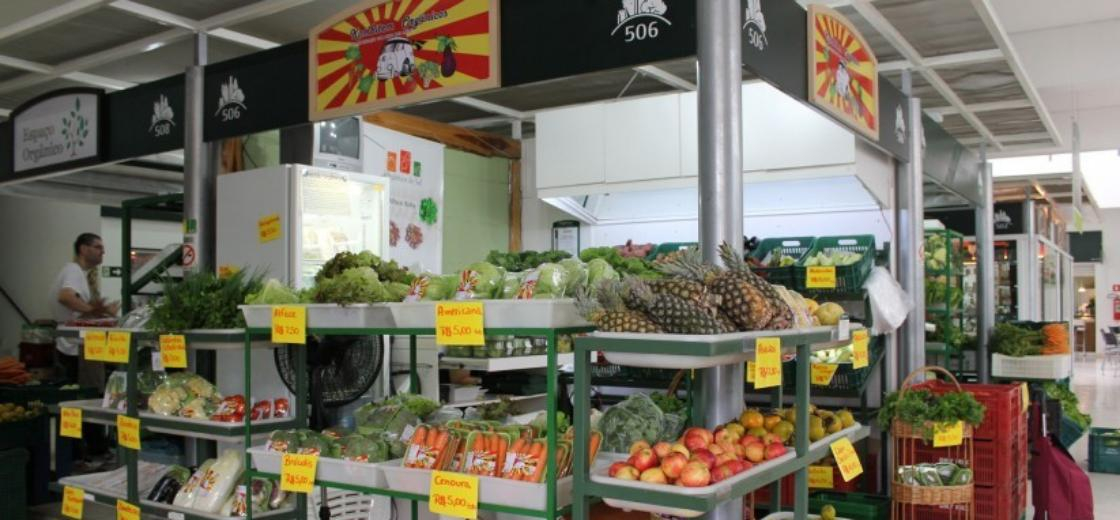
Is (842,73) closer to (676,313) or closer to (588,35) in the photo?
(588,35)

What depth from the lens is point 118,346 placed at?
392 centimetres

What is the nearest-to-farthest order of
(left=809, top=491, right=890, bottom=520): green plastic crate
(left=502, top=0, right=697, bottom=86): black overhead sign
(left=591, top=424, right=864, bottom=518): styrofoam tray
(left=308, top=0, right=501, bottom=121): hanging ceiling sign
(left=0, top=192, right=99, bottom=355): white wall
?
(left=591, top=424, right=864, bottom=518): styrofoam tray < (left=502, top=0, right=697, bottom=86): black overhead sign < (left=308, top=0, right=501, bottom=121): hanging ceiling sign < (left=809, top=491, right=890, bottom=520): green plastic crate < (left=0, top=192, right=99, bottom=355): white wall

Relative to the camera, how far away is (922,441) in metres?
4.89

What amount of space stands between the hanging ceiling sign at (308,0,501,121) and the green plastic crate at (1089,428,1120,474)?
291 inches

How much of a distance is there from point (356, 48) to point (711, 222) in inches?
76.9

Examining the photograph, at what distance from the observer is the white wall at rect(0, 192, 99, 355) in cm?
1079

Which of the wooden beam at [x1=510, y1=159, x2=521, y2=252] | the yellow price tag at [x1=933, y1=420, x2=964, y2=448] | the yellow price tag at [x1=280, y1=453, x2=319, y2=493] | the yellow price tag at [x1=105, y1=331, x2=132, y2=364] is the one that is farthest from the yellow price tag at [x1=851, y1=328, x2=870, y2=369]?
the wooden beam at [x1=510, y1=159, x2=521, y2=252]

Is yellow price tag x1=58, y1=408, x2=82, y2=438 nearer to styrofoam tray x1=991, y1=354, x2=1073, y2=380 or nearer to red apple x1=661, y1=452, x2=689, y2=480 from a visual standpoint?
red apple x1=661, y1=452, x2=689, y2=480

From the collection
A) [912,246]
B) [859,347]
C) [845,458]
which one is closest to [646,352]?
[845,458]

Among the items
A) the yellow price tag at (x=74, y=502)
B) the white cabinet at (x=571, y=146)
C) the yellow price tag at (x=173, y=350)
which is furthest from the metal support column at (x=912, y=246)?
the yellow price tag at (x=74, y=502)

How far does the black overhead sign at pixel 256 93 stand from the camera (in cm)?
425

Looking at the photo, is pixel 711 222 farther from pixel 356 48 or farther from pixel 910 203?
pixel 910 203

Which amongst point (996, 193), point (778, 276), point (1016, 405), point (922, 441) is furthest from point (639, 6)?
point (996, 193)

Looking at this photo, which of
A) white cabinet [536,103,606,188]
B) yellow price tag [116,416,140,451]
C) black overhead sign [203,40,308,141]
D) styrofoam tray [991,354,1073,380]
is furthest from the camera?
styrofoam tray [991,354,1073,380]
